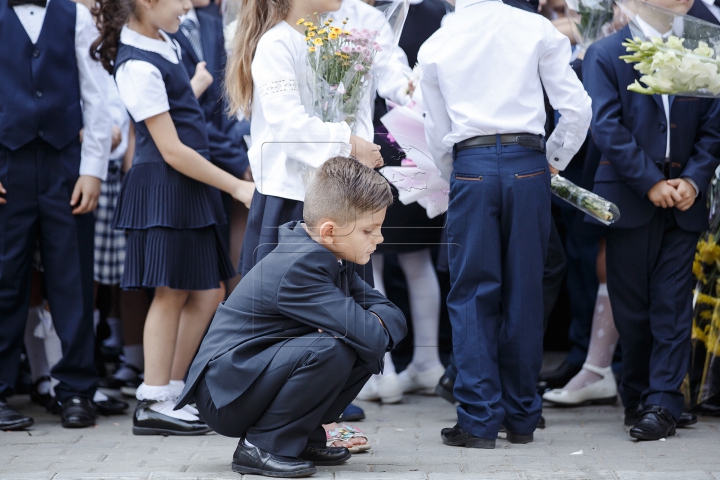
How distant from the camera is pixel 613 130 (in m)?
3.75

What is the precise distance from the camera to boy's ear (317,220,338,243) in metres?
2.89

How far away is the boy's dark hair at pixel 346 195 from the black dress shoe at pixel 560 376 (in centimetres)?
218

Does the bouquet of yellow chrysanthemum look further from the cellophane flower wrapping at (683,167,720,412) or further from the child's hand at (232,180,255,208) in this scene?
the cellophane flower wrapping at (683,167,720,412)

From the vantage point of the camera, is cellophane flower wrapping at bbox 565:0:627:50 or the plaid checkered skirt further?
the plaid checkered skirt

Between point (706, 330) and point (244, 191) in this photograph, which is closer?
point (244, 191)

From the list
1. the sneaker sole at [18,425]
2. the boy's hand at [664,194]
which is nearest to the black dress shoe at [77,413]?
the sneaker sole at [18,425]

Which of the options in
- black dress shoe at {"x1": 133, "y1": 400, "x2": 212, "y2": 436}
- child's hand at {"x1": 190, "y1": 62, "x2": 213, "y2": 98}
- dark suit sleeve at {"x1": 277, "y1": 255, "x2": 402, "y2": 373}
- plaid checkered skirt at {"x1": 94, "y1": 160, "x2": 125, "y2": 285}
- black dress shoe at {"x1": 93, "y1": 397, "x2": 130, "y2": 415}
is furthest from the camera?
plaid checkered skirt at {"x1": 94, "y1": 160, "x2": 125, "y2": 285}

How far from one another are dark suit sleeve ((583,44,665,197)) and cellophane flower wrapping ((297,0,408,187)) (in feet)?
3.31

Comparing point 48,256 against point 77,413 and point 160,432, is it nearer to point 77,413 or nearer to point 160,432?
point 77,413

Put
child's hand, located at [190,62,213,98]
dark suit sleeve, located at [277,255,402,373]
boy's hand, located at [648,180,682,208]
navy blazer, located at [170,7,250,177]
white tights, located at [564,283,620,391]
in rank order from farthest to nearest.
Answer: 1. navy blazer, located at [170,7,250,177]
2. child's hand, located at [190,62,213,98]
3. white tights, located at [564,283,620,391]
4. boy's hand, located at [648,180,682,208]
5. dark suit sleeve, located at [277,255,402,373]

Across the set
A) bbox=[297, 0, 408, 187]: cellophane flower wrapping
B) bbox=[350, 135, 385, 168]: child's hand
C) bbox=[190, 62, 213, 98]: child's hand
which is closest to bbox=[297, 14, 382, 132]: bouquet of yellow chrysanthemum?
bbox=[297, 0, 408, 187]: cellophane flower wrapping

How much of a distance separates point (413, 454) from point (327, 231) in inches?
38.4

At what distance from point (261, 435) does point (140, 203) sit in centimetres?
141

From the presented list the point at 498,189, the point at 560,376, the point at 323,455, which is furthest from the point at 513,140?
the point at 560,376
